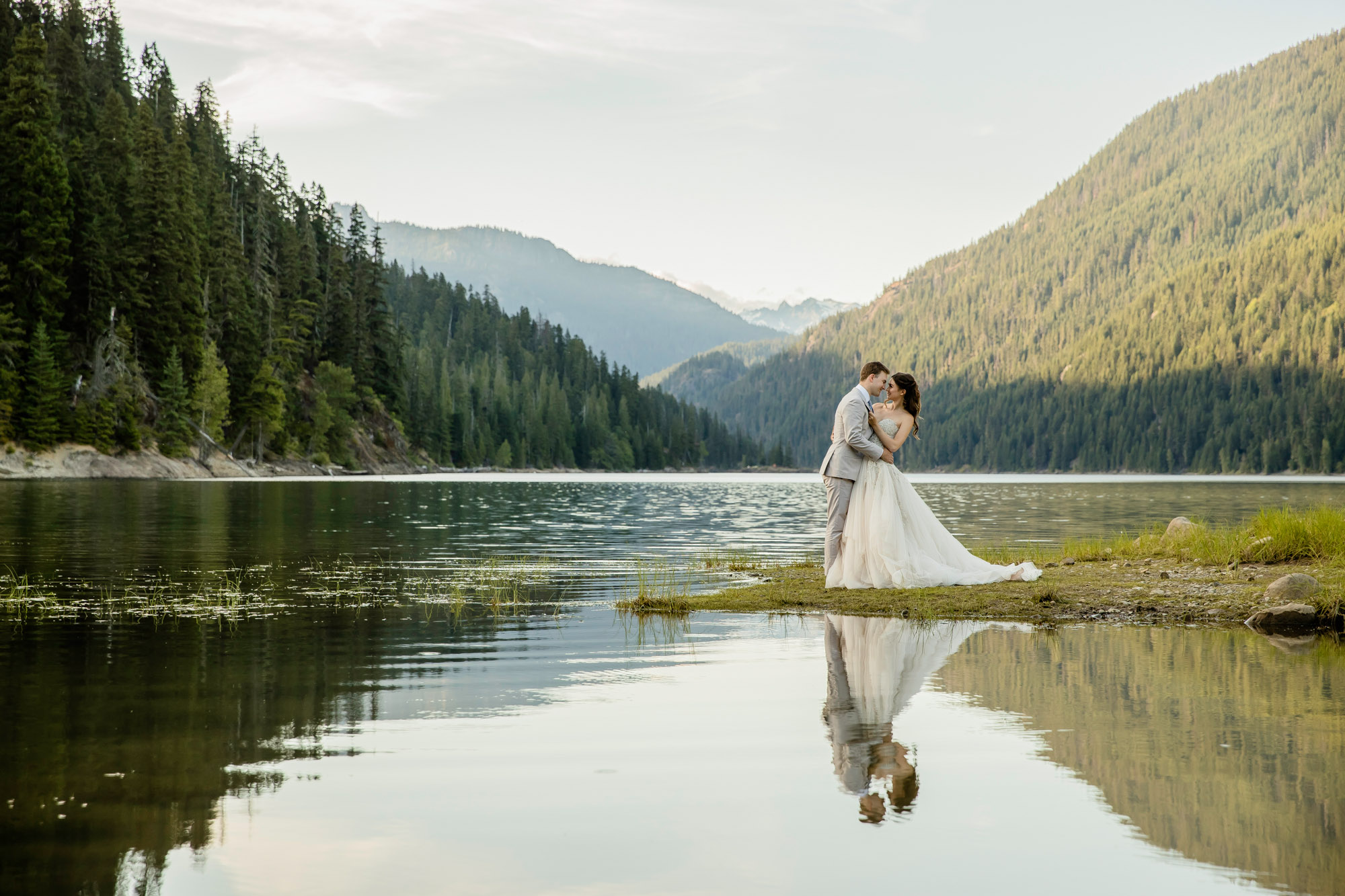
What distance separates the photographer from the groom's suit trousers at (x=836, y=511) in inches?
642

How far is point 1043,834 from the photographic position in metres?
5.42

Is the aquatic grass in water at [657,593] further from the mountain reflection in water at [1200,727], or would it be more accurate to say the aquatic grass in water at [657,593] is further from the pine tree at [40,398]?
the pine tree at [40,398]

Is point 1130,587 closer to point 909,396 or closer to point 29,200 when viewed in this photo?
point 909,396

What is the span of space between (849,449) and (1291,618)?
6137mm

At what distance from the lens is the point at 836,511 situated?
1645cm

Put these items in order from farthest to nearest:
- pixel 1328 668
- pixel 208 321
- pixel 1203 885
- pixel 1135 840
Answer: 1. pixel 208 321
2. pixel 1328 668
3. pixel 1135 840
4. pixel 1203 885

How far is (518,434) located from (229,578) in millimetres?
144856

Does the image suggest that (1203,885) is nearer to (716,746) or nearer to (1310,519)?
(716,746)

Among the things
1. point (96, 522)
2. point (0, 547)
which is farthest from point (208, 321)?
point (0, 547)

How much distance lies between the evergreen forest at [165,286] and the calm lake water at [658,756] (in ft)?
211

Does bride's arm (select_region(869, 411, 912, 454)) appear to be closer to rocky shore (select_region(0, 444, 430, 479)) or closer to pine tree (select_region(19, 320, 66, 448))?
rocky shore (select_region(0, 444, 430, 479))

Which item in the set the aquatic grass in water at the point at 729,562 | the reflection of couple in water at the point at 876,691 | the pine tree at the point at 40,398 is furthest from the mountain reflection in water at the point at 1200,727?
the pine tree at the point at 40,398

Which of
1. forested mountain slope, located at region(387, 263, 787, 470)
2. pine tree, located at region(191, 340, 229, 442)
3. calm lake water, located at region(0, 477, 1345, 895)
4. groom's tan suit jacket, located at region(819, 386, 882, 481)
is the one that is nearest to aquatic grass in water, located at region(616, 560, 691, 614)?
calm lake water, located at region(0, 477, 1345, 895)

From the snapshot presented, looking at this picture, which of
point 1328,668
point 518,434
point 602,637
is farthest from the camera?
point 518,434
